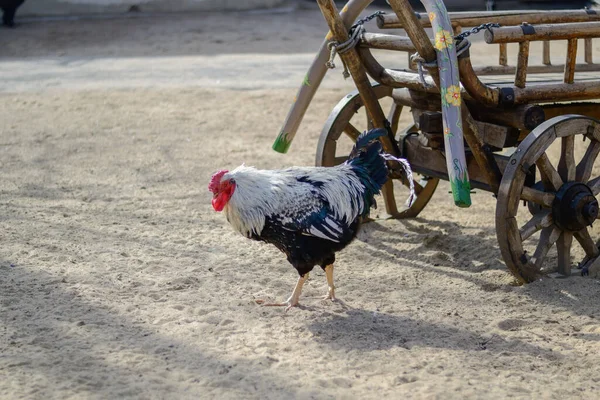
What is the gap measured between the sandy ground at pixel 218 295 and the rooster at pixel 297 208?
371mm

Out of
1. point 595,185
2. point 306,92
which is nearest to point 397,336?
point 595,185

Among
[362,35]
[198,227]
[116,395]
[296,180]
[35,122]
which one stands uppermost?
[362,35]

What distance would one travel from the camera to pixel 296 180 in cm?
442

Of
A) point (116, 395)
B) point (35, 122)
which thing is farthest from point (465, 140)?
point (35, 122)

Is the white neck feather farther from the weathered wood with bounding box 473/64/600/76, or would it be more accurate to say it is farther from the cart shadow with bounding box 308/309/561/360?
the weathered wood with bounding box 473/64/600/76

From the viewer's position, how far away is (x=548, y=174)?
178 inches

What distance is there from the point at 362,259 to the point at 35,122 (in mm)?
4936

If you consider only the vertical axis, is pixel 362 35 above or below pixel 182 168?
above

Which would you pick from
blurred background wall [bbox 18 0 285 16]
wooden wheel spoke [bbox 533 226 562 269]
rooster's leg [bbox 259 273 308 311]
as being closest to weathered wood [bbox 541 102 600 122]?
wooden wheel spoke [bbox 533 226 562 269]

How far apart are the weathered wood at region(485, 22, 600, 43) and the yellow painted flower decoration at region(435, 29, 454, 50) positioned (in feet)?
0.75

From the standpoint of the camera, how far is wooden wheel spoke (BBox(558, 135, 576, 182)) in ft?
15.0

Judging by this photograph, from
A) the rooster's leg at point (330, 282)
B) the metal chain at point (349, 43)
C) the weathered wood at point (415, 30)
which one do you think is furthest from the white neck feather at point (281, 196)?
the metal chain at point (349, 43)

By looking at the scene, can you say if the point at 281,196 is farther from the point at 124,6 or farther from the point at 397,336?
the point at 124,6

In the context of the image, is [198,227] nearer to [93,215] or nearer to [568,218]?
[93,215]
